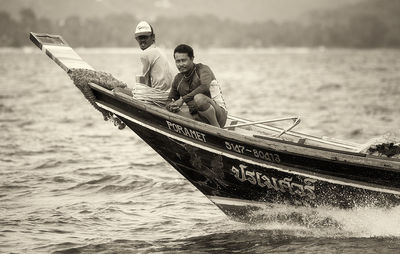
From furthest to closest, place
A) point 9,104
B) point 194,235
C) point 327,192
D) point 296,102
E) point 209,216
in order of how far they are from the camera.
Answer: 1. point 296,102
2. point 9,104
3. point 209,216
4. point 194,235
5. point 327,192

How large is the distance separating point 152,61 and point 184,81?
0.61 m

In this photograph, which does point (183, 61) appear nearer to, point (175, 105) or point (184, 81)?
point (184, 81)

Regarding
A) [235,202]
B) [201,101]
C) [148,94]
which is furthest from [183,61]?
[235,202]

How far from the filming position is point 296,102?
32.3 metres

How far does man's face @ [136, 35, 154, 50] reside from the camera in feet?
30.2

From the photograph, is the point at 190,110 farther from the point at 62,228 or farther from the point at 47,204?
the point at 47,204

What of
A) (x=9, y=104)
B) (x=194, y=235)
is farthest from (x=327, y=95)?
(x=194, y=235)

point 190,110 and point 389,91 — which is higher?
point 190,110

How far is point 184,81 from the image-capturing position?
903 cm

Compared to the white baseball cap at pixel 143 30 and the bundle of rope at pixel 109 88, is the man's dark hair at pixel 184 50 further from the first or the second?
the bundle of rope at pixel 109 88

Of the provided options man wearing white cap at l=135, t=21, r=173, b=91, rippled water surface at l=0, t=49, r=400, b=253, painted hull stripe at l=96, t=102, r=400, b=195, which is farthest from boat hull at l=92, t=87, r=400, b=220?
man wearing white cap at l=135, t=21, r=173, b=91

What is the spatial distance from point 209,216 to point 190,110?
2279 mm

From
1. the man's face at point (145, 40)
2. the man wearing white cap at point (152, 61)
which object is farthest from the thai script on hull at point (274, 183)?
the man's face at point (145, 40)

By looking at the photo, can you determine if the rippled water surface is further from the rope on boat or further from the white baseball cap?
the white baseball cap
